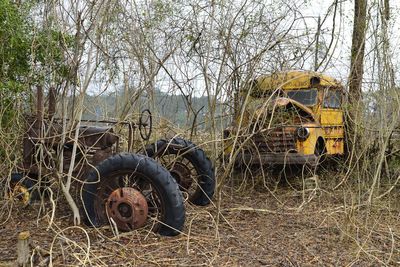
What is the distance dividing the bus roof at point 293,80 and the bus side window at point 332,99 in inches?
6.9

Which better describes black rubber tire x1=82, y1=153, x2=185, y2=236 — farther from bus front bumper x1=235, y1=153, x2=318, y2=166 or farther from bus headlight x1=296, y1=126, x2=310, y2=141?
bus headlight x1=296, y1=126, x2=310, y2=141

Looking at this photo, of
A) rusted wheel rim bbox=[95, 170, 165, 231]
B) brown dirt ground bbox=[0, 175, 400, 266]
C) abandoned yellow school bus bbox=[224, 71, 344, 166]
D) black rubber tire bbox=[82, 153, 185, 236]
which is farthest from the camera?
abandoned yellow school bus bbox=[224, 71, 344, 166]

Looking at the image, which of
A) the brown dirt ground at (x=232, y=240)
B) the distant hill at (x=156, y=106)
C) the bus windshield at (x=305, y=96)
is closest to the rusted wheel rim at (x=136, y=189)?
the brown dirt ground at (x=232, y=240)

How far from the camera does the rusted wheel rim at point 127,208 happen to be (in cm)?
466

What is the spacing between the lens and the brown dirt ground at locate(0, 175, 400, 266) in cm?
406

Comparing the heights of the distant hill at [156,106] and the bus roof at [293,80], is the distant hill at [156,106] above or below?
below

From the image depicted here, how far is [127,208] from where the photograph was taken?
185 inches

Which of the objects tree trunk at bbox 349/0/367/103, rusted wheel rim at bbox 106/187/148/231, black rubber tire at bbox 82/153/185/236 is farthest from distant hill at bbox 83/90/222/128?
rusted wheel rim at bbox 106/187/148/231

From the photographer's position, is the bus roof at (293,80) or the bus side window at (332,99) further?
the bus side window at (332,99)

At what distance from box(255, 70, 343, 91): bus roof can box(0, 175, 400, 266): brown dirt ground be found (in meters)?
1.88

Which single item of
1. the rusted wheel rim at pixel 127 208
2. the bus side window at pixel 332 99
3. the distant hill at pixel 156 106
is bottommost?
the rusted wheel rim at pixel 127 208

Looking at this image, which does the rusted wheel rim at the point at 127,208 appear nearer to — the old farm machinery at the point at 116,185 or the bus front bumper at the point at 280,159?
the old farm machinery at the point at 116,185

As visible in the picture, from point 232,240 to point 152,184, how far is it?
3.21 ft

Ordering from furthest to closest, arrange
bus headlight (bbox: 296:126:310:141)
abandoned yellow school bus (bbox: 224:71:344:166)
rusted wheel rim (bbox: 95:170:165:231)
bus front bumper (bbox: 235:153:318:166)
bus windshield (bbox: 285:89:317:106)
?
bus windshield (bbox: 285:89:317:106), bus headlight (bbox: 296:126:310:141), bus front bumper (bbox: 235:153:318:166), abandoned yellow school bus (bbox: 224:71:344:166), rusted wheel rim (bbox: 95:170:165:231)
